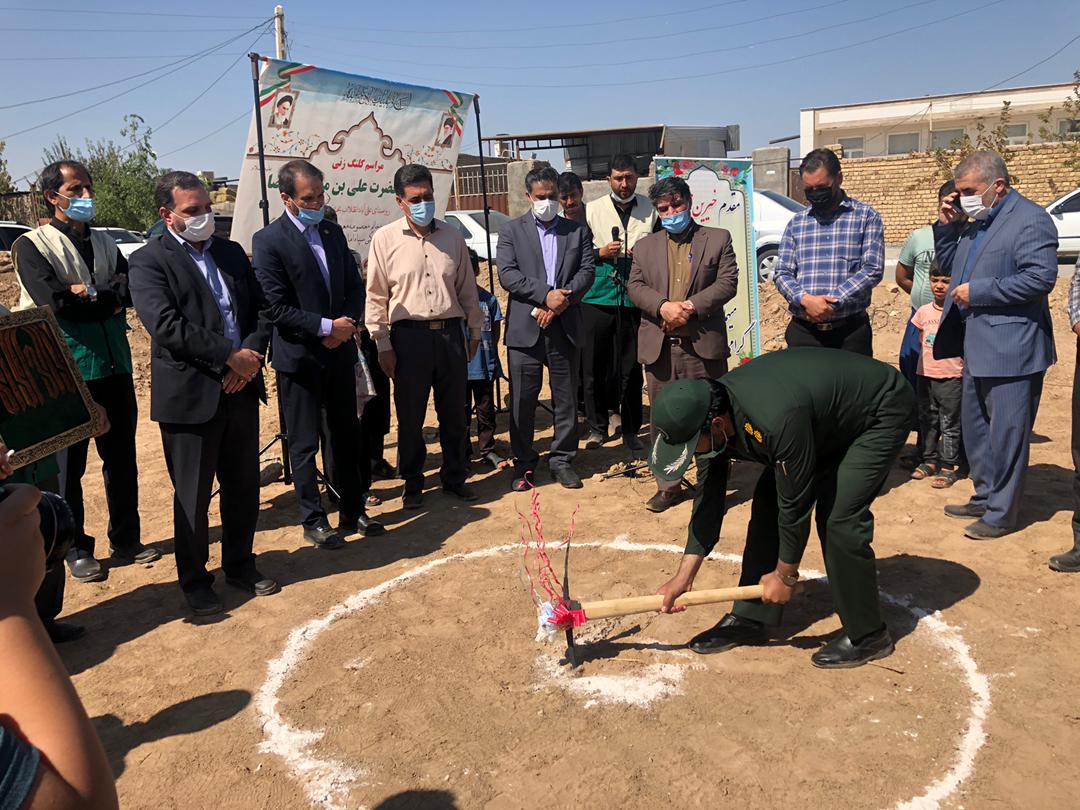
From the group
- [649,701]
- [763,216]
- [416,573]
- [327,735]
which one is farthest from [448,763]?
[763,216]

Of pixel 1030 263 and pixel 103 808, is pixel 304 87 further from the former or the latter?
pixel 103 808

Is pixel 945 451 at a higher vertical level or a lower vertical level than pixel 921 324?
lower

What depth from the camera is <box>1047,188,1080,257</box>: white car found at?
14.8 m

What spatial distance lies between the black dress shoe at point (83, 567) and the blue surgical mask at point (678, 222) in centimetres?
448

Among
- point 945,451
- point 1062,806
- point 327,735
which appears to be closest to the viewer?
point 1062,806

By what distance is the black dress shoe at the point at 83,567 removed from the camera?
17.3 ft

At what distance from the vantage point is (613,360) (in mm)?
7758

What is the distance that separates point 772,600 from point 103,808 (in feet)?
10.2

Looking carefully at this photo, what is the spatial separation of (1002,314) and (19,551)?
5.34m

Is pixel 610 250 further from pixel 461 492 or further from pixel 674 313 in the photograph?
pixel 461 492

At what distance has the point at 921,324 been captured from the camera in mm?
6469

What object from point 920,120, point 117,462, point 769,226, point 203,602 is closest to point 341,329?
point 117,462

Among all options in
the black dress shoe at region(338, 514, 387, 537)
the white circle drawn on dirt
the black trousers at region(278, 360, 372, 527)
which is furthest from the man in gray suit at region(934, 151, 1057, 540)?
the black trousers at region(278, 360, 372, 527)

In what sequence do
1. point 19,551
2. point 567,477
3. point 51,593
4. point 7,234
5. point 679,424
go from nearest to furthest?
point 19,551
point 679,424
point 51,593
point 567,477
point 7,234
